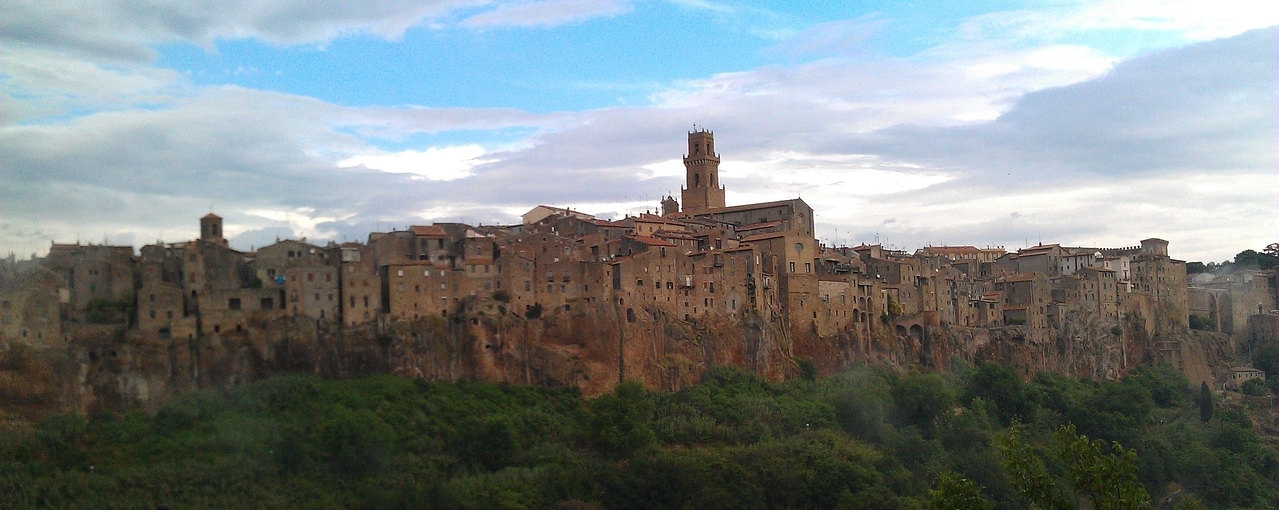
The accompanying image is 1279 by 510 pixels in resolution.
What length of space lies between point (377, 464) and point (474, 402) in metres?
4.38

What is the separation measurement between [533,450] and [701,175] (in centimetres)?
3147

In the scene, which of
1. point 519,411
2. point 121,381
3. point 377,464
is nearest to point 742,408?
point 519,411

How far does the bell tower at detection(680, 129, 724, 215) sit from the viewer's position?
7000cm

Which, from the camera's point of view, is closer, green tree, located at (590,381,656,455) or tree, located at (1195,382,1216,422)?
green tree, located at (590,381,656,455)

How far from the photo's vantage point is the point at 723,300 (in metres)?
50.0

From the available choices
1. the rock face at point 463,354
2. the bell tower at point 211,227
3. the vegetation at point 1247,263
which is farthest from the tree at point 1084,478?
the vegetation at point 1247,263

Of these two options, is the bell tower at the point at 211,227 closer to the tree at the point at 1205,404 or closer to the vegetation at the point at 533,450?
the vegetation at the point at 533,450

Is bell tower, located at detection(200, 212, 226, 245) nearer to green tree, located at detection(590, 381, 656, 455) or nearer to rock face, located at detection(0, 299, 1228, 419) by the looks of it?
rock face, located at detection(0, 299, 1228, 419)

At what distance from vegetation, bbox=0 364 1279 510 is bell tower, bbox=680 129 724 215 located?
19.4 meters

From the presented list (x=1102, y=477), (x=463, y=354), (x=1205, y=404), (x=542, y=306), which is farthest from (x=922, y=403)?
(x=1102, y=477)

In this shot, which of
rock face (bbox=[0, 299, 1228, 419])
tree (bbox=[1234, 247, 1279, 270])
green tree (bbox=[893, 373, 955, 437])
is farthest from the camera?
tree (bbox=[1234, 247, 1279, 270])

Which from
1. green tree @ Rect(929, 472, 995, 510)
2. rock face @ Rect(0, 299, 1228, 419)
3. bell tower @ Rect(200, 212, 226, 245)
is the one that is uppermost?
bell tower @ Rect(200, 212, 226, 245)

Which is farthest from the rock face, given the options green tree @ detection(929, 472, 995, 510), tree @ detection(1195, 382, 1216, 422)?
green tree @ detection(929, 472, 995, 510)

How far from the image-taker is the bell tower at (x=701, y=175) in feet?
230
